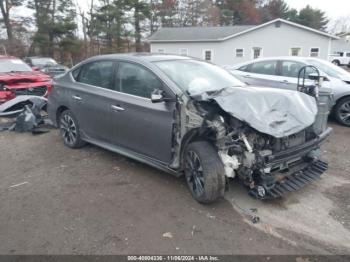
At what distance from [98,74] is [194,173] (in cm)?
233

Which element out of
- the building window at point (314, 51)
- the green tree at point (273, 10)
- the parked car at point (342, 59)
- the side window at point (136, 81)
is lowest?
the side window at point (136, 81)

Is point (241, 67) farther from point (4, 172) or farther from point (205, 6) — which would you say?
point (205, 6)

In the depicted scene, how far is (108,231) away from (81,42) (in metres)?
30.1

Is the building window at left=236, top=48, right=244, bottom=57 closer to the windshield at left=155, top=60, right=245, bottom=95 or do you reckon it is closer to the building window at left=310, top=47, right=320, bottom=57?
the building window at left=310, top=47, right=320, bottom=57

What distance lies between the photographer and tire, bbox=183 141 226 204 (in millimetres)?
3405

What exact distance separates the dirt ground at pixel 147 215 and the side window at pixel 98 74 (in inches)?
49.5

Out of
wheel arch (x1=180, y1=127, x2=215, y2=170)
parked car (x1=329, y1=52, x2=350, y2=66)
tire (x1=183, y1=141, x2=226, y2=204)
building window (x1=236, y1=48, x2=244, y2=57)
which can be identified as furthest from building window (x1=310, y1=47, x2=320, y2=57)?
tire (x1=183, y1=141, x2=226, y2=204)

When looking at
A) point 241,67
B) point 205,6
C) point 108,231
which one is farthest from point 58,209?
point 205,6

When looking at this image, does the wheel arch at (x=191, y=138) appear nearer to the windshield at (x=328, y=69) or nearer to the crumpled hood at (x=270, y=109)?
the crumpled hood at (x=270, y=109)

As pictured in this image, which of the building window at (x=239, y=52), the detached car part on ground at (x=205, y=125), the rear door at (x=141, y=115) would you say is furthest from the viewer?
the building window at (x=239, y=52)

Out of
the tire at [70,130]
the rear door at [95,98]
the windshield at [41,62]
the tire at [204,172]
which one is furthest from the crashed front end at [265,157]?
the windshield at [41,62]

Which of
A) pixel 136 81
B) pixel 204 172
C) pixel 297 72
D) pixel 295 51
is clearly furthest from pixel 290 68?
pixel 295 51

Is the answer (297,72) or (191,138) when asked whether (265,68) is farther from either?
(191,138)

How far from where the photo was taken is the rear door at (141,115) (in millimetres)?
3818
